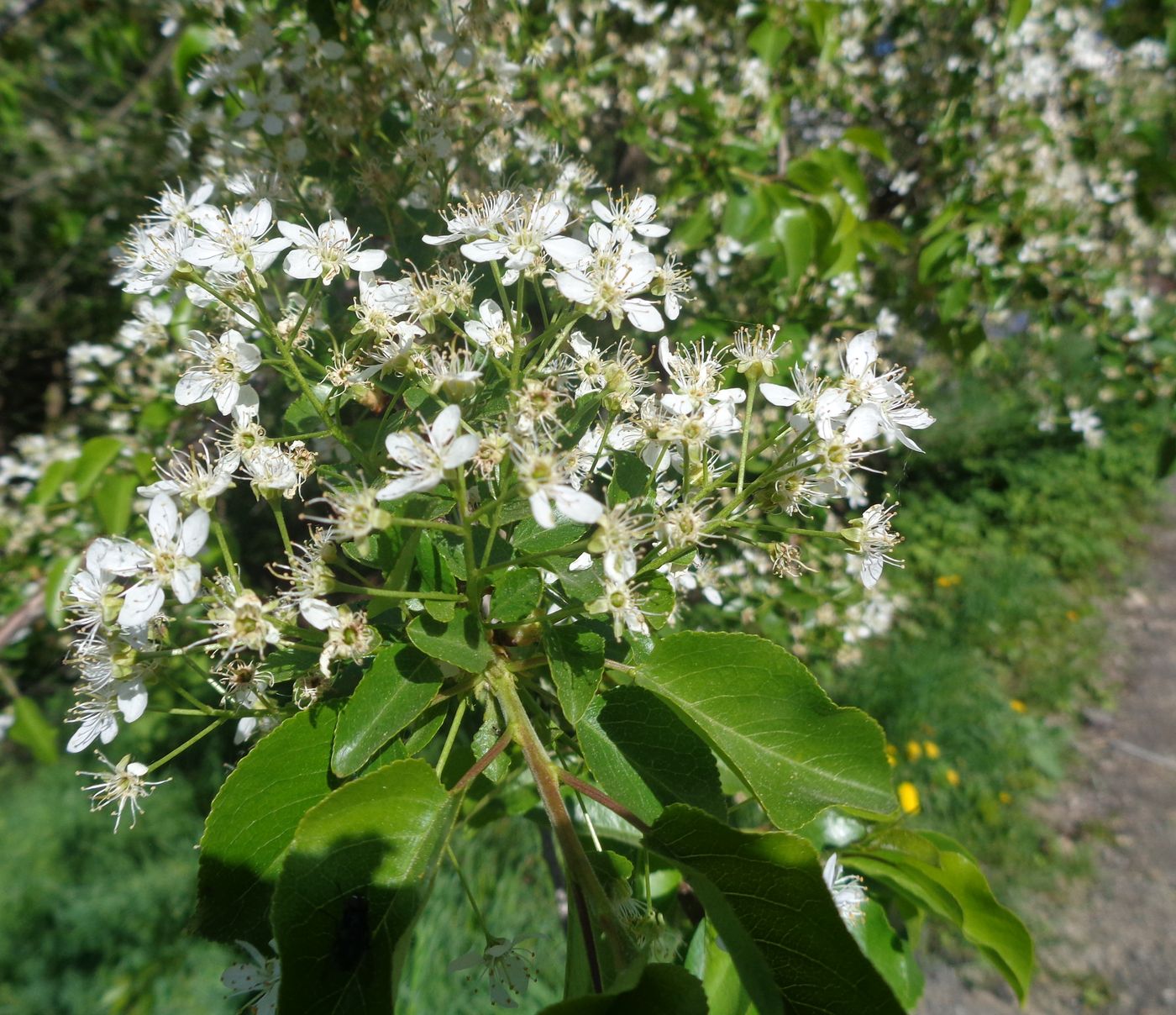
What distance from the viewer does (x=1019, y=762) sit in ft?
14.3

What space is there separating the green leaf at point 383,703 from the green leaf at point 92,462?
172 cm

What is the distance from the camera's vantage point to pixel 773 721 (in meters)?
0.86

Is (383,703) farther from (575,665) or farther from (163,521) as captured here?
(163,521)

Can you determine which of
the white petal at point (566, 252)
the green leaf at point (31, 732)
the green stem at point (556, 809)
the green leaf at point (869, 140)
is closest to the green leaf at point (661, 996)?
the green stem at point (556, 809)

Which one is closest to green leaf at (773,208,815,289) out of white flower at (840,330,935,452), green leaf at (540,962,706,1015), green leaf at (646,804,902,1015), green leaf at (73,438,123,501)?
white flower at (840,330,935,452)

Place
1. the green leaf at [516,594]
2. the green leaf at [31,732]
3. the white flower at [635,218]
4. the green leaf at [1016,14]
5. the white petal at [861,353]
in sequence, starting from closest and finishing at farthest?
the green leaf at [516,594]
the white petal at [861,353]
the white flower at [635,218]
the green leaf at [1016,14]
the green leaf at [31,732]

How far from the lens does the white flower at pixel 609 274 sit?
0.91 meters

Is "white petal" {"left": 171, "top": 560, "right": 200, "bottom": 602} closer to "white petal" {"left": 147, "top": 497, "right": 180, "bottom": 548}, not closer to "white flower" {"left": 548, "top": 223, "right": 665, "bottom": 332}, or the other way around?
"white petal" {"left": 147, "top": 497, "right": 180, "bottom": 548}

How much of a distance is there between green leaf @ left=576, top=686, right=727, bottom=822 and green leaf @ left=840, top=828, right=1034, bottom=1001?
1.66ft

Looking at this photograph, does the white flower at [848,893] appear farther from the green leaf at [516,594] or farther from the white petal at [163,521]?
the white petal at [163,521]

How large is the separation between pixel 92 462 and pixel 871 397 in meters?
2.08

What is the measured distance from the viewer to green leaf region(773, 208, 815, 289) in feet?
6.02

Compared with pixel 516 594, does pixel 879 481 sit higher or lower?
higher

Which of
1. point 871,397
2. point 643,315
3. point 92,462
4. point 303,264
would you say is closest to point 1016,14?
point 871,397
